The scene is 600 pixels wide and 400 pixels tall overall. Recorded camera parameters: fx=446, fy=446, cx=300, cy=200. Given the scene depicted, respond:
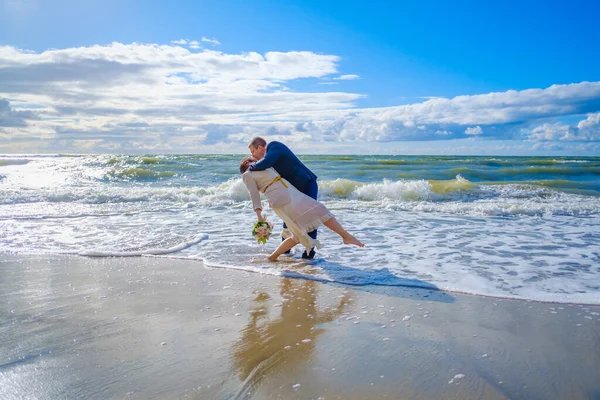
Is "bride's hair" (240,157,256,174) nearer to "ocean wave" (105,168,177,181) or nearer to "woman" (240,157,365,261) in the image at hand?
"woman" (240,157,365,261)

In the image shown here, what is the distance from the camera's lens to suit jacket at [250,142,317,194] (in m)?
5.93

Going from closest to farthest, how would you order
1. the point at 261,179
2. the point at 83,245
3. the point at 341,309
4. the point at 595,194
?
the point at 341,309
the point at 261,179
the point at 83,245
the point at 595,194

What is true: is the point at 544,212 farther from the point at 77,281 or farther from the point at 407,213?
the point at 77,281

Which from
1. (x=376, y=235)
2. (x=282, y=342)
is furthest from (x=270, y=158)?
(x=376, y=235)

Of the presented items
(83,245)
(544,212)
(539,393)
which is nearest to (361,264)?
(539,393)

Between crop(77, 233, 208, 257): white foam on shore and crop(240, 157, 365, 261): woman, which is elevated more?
crop(240, 157, 365, 261): woman

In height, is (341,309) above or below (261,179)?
below

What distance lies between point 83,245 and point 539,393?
6979 millimetres

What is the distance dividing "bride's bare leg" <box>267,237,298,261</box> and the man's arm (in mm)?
1131

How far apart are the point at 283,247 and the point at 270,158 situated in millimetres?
1310

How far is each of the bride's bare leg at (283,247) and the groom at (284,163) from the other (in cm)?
28

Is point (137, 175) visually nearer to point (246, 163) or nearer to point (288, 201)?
point (246, 163)

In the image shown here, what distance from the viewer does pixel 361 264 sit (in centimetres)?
615

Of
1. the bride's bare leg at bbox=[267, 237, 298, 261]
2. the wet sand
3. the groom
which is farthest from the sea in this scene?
the groom
